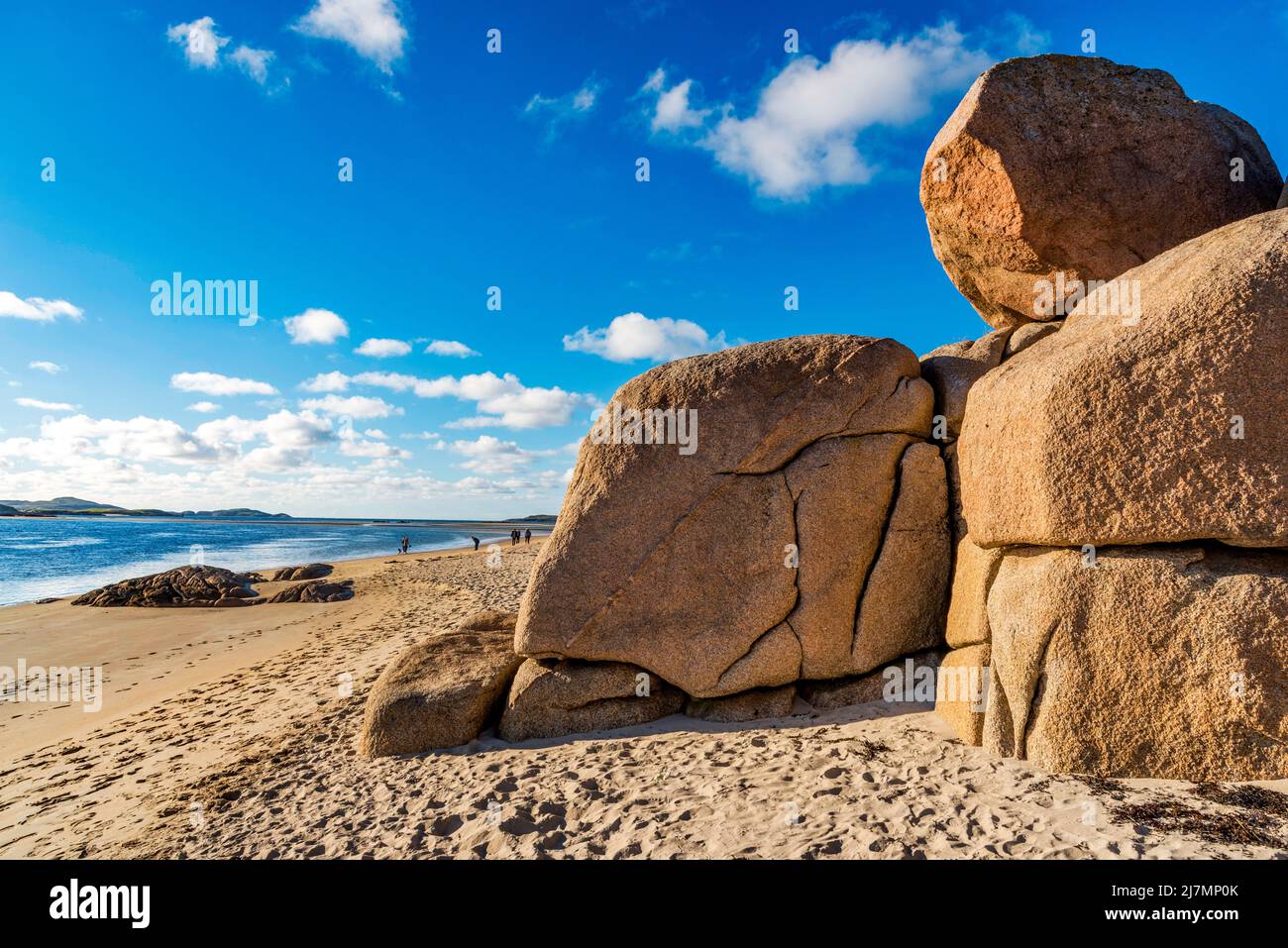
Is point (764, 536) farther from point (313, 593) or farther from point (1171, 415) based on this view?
point (313, 593)

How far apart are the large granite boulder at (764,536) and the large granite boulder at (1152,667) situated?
201 cm

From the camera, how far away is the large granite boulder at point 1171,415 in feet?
17.0

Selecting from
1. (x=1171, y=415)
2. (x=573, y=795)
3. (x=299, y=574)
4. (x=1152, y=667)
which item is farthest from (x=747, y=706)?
(x=299, y=574)

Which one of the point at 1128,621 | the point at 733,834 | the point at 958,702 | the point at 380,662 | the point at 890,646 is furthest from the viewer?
the point at 380,662

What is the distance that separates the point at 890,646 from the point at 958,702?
4.08ft

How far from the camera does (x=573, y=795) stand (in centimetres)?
600

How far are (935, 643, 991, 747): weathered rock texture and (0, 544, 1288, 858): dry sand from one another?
20 centimetres

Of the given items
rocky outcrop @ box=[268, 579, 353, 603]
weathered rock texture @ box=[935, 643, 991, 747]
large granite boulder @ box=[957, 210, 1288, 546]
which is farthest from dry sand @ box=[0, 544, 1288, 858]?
rocky outcrop @ box=[268, 579, 353, 603]
